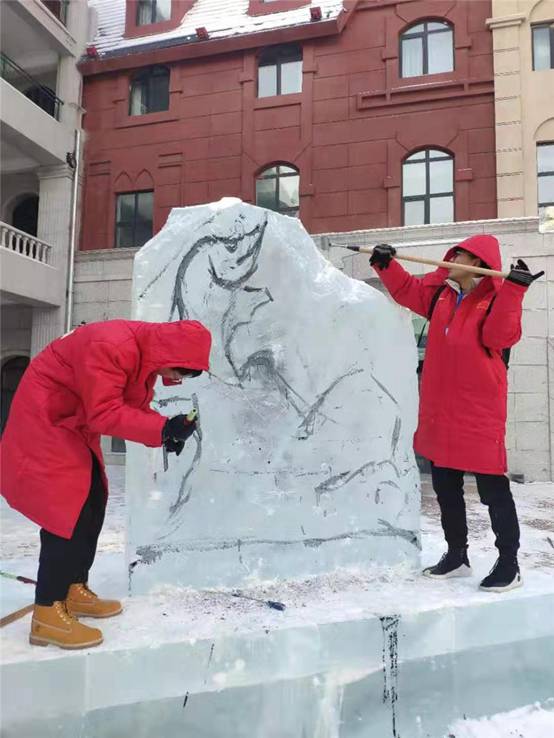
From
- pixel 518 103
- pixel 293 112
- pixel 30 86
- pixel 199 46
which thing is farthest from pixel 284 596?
pixel 30 86

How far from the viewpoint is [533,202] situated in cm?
894

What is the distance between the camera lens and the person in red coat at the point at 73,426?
2.03m

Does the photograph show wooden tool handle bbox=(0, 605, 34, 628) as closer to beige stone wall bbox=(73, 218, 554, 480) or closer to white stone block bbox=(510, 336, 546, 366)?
beige stone wall bbox=(73, 218, 554, 480)

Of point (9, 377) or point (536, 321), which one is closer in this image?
point (536, 321)

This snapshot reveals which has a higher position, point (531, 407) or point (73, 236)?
point (73, 236)

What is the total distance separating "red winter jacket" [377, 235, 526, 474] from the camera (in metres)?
2.65

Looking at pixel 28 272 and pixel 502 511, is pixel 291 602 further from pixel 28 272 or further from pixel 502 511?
pixel 28 272

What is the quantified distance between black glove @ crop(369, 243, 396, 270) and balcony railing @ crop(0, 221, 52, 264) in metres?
8.39

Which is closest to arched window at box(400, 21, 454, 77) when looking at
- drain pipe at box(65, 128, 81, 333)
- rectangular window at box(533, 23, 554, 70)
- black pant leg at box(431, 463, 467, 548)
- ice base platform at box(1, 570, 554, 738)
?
rectangular window at box(533, 23, 554, 70)

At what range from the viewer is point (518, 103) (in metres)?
9.12

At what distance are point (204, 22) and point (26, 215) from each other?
5.16 m

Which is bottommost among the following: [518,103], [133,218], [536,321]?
[536,321]

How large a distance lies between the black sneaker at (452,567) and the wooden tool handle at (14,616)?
1844 mm

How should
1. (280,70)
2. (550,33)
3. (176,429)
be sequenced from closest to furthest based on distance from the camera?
(176,429) → (550,33) → (280,70)
